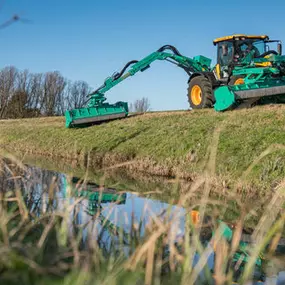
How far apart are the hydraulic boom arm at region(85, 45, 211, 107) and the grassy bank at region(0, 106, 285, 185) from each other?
56.5 inches

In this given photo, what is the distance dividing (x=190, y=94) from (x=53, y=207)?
14297mm

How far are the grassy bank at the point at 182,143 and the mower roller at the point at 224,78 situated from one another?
1.93 feet

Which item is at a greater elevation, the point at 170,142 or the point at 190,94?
the point at 190,94

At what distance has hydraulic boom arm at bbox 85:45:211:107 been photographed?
18672 mm

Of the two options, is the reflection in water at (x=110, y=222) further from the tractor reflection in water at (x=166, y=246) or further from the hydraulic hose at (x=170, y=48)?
the hydraulic hose at (x=170, y=48)

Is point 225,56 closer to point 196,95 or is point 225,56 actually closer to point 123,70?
point 196,95

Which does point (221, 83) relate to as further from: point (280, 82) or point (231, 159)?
point (231, 159)

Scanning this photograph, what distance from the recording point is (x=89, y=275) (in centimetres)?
267

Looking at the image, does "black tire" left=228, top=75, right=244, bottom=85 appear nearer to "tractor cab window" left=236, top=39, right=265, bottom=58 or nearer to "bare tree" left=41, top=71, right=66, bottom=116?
"tractor cab window" left=236, top=39, right=265, bottom=58

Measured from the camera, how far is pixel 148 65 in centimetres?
1933

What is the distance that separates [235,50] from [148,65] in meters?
4.27

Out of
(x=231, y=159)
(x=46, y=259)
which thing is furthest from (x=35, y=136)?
(x=46, y=259)

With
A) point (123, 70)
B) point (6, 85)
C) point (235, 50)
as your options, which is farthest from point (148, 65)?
point (6, 85)

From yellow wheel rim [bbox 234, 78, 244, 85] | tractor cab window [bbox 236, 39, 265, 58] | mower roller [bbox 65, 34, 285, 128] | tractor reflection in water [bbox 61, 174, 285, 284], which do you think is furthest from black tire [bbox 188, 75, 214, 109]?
tractor reflection in water [bbox 61, 174, 285, 284]
